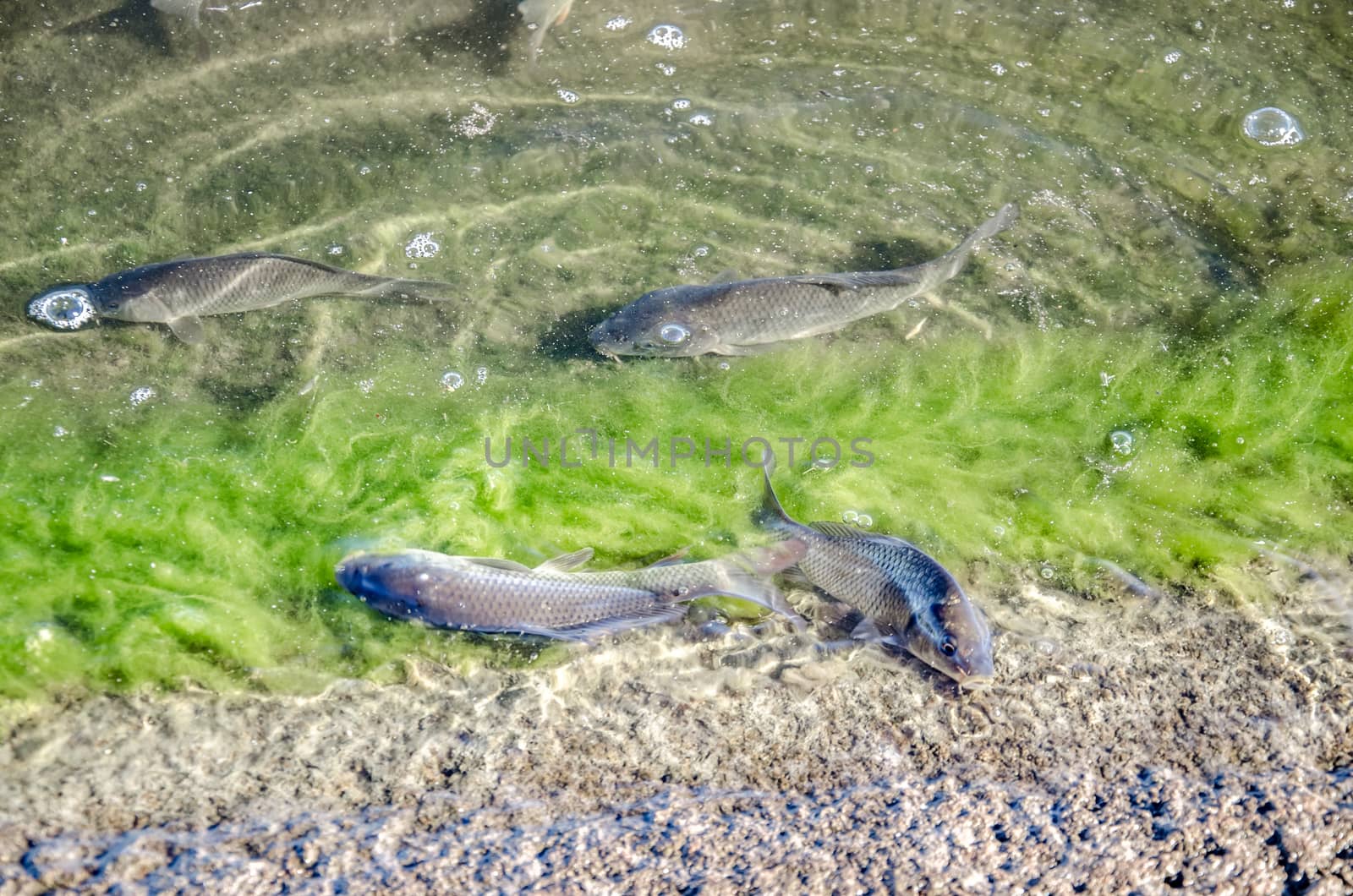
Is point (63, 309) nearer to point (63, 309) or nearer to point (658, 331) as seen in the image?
point (63, 309)

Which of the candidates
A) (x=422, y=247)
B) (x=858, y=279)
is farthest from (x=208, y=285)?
(x=858, y=279)

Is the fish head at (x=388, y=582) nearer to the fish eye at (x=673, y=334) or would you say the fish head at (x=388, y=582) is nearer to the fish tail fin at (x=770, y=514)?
the fish tail fin at (x=770, y=514)

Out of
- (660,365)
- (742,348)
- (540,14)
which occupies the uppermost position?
(540,14)

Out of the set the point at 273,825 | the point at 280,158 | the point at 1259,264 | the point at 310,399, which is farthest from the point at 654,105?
the point at 273,825

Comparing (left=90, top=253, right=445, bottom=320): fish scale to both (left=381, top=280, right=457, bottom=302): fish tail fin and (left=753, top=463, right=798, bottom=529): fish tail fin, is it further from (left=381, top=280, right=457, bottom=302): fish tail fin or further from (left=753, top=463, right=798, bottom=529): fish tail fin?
(left=753, top=463, right=798, bottom=529): fish tail fin

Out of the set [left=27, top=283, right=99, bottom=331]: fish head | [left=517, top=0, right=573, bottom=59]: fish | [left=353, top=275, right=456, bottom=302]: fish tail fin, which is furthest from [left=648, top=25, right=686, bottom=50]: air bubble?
[left=27, top=283, right=99, bottom=331]: fish head

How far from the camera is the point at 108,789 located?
3.02 metres

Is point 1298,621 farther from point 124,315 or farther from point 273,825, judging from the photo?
point 124,315

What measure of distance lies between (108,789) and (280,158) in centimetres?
392

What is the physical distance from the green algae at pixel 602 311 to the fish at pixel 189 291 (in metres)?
0.15

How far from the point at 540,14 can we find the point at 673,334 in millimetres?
3026

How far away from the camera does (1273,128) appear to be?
20.0 ft

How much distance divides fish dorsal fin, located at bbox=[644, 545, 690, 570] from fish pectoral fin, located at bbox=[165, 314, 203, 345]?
2.67m

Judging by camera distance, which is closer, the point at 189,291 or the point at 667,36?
the point at 189,291
